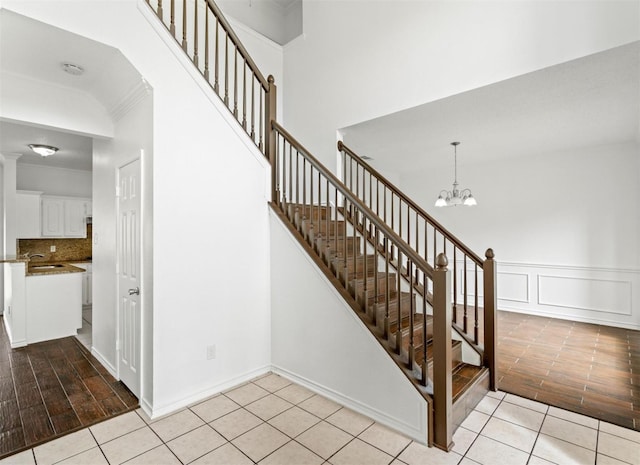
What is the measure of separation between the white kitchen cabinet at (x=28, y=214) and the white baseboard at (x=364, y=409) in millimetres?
5649

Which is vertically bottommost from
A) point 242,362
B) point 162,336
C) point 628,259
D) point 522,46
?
point 242,362

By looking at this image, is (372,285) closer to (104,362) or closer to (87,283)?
(104,362)

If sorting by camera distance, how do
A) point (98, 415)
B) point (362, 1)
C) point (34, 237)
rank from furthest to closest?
point (34, 237) → point (362, 1) → point (98, 415)

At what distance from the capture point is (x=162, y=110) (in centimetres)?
269

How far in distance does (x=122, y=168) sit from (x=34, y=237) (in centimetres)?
433

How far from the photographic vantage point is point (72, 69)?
2.75 metres

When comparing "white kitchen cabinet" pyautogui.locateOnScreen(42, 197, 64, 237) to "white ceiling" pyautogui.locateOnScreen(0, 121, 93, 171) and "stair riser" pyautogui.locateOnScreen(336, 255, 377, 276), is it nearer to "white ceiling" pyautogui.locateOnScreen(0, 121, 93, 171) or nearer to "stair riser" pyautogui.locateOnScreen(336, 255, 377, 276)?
"white ceiling" pyautogui.locateOnScreen(0, 121, 93, 171)

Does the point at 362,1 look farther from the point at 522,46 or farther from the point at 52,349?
the point at 52,349

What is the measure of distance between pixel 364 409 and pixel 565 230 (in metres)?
4.92

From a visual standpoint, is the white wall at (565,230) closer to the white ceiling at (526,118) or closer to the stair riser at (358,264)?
the white ceiling at (526,118)

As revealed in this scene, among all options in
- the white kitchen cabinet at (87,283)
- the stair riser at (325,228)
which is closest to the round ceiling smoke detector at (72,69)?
the stair riser at (325,228)

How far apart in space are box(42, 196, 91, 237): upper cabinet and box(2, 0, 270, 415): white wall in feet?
17.1

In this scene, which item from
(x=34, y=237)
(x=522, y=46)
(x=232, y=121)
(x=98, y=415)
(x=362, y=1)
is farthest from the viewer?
(x=34, y=237)

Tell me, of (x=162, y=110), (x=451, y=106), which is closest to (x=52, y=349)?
(x=162, y=110)
